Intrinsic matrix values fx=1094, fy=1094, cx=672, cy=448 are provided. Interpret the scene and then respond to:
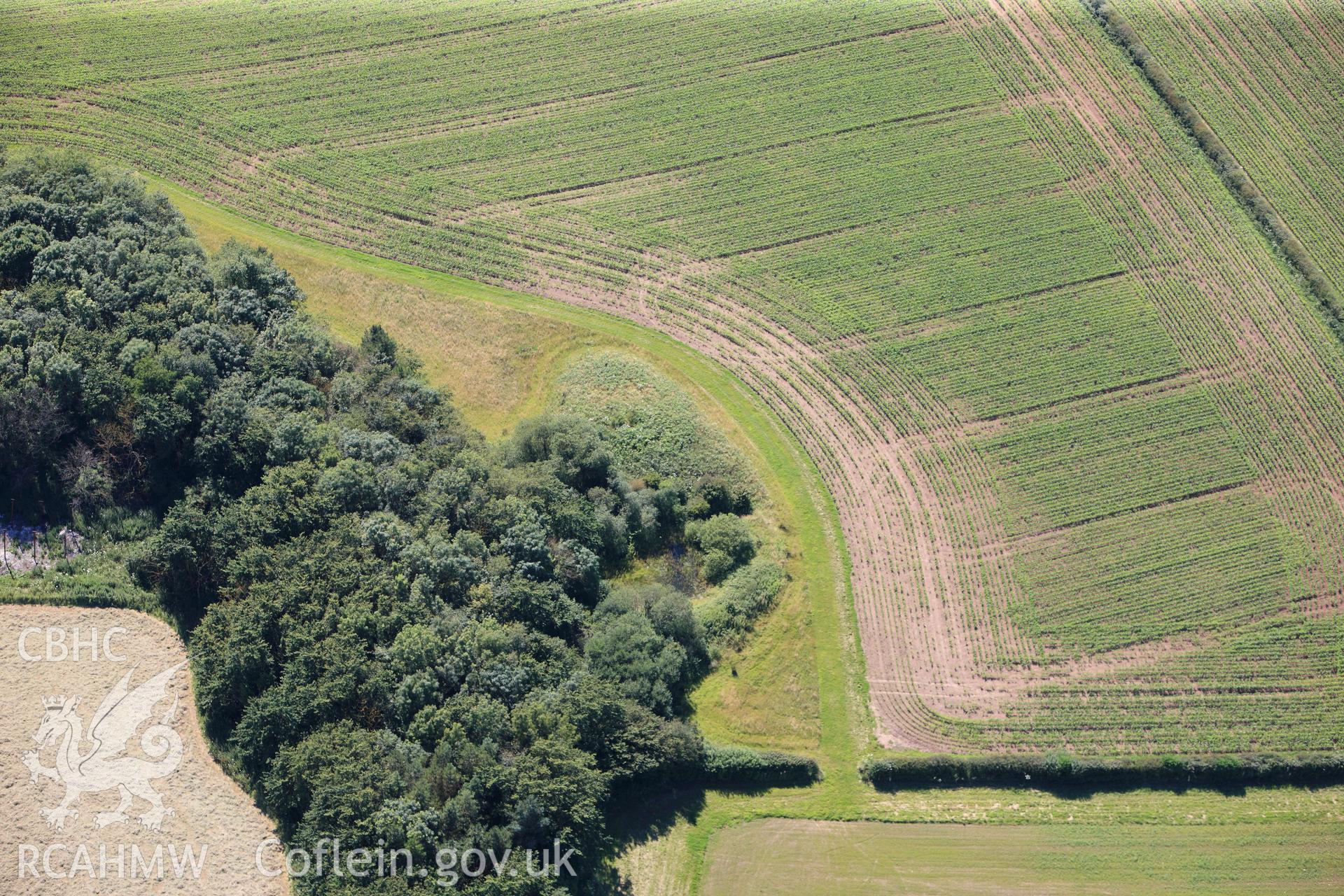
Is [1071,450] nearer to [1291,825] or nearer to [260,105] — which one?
[1291,825]

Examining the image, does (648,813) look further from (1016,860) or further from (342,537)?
(342,537)

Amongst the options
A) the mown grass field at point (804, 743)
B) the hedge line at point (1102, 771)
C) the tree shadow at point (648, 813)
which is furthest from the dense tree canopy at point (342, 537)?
the hedge line at point (1102, 771)

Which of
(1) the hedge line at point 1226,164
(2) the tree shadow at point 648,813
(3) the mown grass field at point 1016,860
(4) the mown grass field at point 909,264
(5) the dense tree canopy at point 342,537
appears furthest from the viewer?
(1) the hedge line at point 1226,164

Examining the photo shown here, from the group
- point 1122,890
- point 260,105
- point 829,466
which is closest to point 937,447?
point 829,466

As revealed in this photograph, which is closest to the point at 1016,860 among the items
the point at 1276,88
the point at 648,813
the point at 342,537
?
the point at 648,813

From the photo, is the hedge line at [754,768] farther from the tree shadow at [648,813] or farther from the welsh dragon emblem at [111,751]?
the welsh dragon emblem at [111,751]
